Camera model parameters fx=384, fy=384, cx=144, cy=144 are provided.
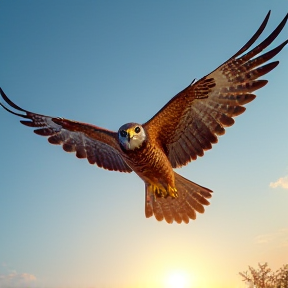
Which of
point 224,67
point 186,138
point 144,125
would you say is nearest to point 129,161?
point 144,125

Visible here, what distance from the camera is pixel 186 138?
7.47 metres

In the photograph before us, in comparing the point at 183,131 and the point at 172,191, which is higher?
the point at 183,131

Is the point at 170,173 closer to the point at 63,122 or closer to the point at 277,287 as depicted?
the point at 63,122

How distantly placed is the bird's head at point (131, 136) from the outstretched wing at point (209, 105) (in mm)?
563

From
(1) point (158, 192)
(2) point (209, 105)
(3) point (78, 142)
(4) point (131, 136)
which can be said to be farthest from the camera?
(3) point (78, 142)

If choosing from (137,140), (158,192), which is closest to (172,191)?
(158,192)

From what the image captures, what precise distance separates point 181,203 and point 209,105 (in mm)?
2249

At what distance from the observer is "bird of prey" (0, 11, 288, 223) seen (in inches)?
252

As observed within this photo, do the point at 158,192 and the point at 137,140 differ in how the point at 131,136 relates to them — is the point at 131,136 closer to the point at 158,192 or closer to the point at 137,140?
the point at 137,140

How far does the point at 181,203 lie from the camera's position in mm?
8148

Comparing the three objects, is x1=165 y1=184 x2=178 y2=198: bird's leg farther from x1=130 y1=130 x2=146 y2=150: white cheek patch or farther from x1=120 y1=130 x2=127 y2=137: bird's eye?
x1=120 y1=130 x2=127 y2=137: bird's eye

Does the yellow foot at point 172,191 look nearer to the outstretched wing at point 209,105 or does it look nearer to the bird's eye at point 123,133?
the outstretched wing at point 209,105

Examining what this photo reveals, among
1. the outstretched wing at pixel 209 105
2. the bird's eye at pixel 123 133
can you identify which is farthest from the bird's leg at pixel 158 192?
the bird's eye at pixel 123 133

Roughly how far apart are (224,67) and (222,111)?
80cm
